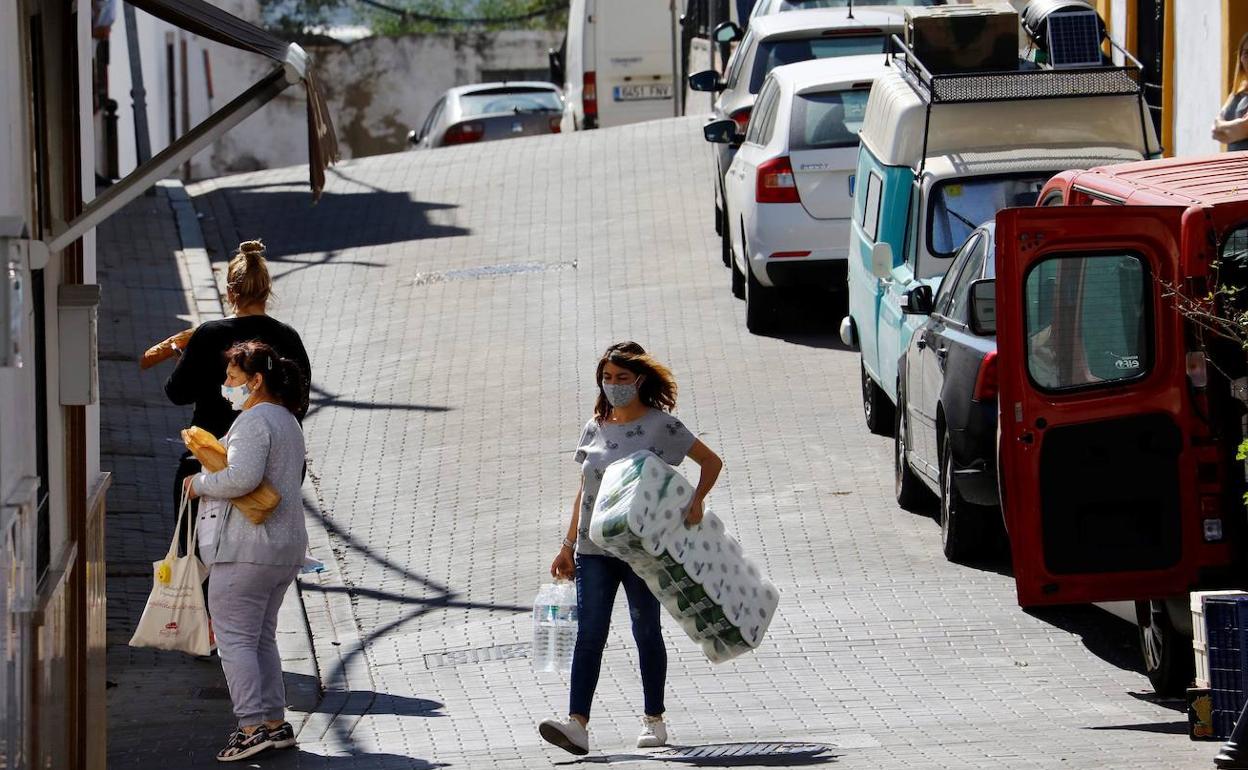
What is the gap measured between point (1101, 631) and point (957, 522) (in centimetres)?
112

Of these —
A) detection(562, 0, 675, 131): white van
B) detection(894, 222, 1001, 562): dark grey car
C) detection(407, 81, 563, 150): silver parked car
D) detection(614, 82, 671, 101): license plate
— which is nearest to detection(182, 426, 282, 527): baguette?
detection(894, 222, 1001, 562): dark grey car

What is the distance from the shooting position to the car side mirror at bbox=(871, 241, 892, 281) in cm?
1203

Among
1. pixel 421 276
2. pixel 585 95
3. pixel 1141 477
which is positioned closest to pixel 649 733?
pixel 1141 477

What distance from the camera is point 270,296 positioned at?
9.27 meters

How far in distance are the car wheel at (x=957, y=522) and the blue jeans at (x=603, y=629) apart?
272 centimetres

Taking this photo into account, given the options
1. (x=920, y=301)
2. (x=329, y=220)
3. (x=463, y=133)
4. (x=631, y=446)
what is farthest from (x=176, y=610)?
(x=463, y=133)

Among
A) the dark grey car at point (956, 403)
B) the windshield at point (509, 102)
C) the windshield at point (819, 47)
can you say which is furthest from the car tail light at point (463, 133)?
the dark grey car at point (956, 403)

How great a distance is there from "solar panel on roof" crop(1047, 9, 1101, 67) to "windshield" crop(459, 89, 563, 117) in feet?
57.1

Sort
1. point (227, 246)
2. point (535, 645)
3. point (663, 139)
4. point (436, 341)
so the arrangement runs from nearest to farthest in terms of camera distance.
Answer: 1. point (535, 645)
2. point (436, 341)
3. point (227, 246)
4. point (663, 139)

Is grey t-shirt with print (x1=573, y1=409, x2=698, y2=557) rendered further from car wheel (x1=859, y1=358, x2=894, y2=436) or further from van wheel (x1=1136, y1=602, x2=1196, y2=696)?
car wheel (x1=859, y1=358, x2=894, y2=436)

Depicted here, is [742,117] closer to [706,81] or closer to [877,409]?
[706,81]

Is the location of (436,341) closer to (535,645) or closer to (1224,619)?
(535,645)

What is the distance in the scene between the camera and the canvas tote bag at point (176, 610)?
322 inches

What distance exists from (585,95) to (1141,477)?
23.8 metres
